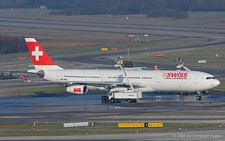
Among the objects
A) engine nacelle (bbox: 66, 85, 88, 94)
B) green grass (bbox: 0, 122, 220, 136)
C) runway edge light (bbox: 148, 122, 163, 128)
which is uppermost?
engine nacelle (bbox: 66, 85, 88, 94)

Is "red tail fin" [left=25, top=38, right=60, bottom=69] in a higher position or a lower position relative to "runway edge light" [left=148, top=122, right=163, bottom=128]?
higher

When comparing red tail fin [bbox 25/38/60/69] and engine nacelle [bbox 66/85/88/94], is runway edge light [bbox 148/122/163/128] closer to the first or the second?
engine nacelle [bbox 66/85/88/94]

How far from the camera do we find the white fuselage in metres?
74.7

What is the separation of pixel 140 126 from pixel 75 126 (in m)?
5.71

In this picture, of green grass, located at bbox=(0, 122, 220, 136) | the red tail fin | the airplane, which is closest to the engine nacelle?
the airplane

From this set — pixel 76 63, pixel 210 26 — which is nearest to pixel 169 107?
pixel 76 63

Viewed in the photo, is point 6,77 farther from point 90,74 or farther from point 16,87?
point 90,74

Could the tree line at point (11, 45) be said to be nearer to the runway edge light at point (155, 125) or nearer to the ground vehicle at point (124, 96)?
the ground vehicle at point (124, 96)

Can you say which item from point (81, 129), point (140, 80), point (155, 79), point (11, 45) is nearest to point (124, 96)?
point (140, 80)

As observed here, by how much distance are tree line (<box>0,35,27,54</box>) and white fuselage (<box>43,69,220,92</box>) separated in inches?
3019

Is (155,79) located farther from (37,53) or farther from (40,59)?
(37,53)

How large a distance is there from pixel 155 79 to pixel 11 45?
8603 centimetres

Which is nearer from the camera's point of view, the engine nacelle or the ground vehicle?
the ground vehicle

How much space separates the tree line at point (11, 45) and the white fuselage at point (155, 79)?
76.7 m
